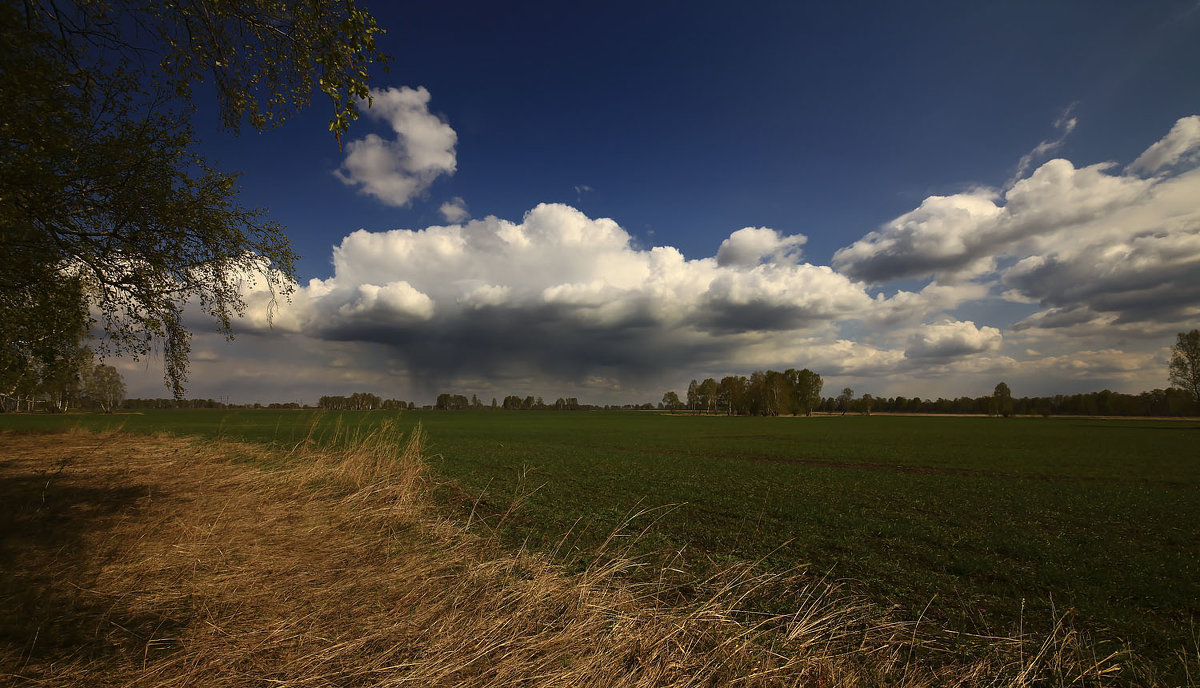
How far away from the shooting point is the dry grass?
3.89 metres

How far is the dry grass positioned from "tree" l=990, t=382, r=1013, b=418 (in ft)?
736

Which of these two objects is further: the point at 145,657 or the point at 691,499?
the point at 691,499

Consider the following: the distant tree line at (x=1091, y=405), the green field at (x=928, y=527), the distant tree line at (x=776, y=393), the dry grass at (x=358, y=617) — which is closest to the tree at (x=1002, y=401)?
the distant tree line at (x=1091, y=405)

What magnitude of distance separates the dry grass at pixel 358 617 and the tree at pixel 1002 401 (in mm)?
224313

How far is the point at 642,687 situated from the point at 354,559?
5514 millimetres

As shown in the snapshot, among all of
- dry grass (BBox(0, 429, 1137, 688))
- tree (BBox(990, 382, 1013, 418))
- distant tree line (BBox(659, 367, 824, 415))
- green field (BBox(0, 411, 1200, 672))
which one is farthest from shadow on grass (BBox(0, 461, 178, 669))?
tree (BBox(990, 382, 1013, 418))

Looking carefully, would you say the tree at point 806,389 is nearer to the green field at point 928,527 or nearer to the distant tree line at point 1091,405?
the distant tree line at point 1091,405

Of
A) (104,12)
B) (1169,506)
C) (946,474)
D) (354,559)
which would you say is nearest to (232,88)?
(104,12)

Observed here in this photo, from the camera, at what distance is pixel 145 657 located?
3932 mm

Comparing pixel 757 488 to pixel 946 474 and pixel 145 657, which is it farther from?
pixel 145 657

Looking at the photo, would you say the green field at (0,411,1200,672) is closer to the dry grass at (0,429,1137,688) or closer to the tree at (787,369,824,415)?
the dry grass at (0,429,1137,688)

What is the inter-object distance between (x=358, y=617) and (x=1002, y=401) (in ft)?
765

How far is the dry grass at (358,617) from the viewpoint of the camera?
3.89 metres

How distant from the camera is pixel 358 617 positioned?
16.3 ft
